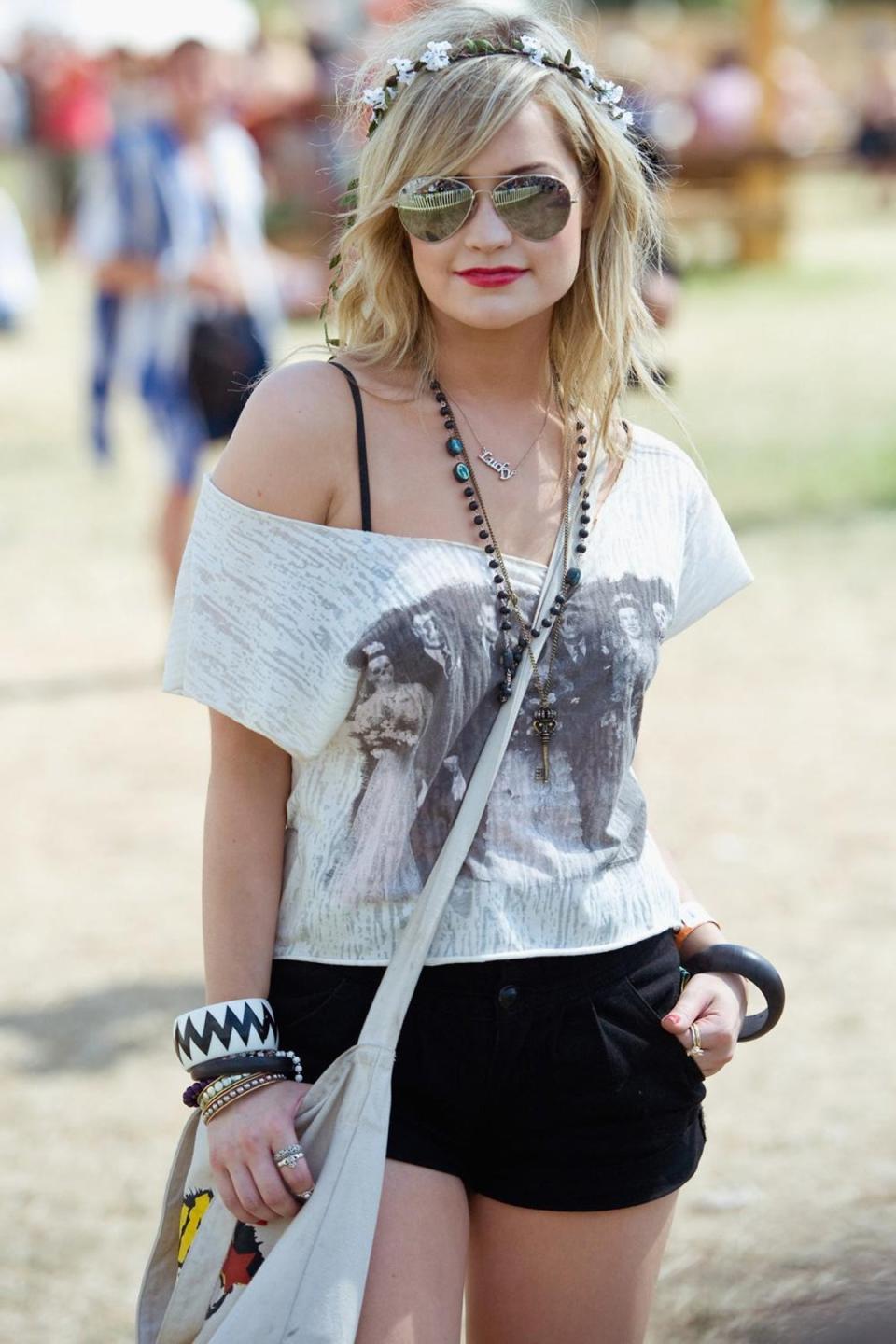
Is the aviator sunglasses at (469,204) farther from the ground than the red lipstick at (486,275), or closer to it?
farther from the ground

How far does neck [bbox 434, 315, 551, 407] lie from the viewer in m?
2.19

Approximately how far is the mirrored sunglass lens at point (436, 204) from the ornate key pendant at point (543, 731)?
1.79ft

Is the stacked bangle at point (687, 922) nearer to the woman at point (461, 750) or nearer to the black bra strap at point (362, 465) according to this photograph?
the woman at point (461, 750)

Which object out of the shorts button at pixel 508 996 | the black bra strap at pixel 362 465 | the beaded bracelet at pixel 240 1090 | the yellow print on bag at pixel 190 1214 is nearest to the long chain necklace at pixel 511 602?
the black bra strap at pixel 362 465

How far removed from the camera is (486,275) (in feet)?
6.92

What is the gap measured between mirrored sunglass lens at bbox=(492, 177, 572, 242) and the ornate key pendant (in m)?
0.54

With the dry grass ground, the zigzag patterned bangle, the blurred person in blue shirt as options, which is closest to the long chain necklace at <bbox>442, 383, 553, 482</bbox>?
the zigzag patterned bangle

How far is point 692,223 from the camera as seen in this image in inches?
820

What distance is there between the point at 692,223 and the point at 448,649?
19665 millimetres

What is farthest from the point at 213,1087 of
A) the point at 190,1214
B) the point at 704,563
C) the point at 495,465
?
the point at 704,563

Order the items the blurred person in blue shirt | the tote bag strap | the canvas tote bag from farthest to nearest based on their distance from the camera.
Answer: the blurred person in blue shirt → the tote bag strap → the canvas tote bag

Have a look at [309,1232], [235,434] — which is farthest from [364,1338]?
[235,434]

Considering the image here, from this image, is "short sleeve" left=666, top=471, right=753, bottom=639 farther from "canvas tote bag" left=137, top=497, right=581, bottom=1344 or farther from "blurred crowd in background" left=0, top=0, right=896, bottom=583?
"blurred crowd in background" left=0, top=0, right=896, bottom=583

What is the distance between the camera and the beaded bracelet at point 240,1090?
2.02 metres
